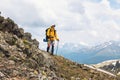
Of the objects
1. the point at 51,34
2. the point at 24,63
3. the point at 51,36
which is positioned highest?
the point at 51,34

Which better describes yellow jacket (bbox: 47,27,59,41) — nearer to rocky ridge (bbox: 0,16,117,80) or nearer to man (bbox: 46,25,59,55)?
man (bbox: 46,25,59,55)

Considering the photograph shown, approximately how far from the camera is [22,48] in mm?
27750

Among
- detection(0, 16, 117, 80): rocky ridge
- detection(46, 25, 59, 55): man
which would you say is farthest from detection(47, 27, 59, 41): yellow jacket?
detection(0, 16, 117, 80): rocky ridge

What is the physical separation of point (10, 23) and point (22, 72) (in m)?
8.51

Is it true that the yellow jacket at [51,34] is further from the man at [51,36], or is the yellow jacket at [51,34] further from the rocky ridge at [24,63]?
the rocky ridge at [24,63]

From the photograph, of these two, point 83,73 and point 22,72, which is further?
point 83,73

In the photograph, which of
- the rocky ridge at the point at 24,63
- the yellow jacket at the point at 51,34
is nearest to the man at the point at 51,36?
the yellow jacket at the point at 51,34

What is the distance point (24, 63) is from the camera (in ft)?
83.6

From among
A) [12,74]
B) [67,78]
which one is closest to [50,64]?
[67,78]

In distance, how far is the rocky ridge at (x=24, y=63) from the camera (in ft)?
77.4

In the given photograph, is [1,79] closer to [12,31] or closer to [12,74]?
[12,74]

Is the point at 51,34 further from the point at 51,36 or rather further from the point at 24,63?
the point at 24,63

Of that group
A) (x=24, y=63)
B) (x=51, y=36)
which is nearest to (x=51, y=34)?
(x=51, y=36)

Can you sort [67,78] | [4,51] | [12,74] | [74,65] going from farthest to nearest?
[74,65] < [67,78] < [4,51] < [12,74]
